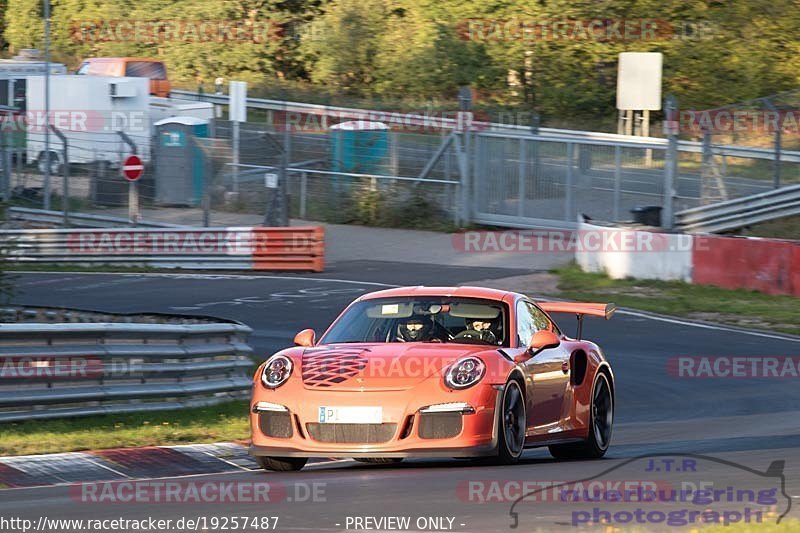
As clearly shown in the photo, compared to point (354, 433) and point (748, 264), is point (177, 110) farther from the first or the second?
point (354, 433)

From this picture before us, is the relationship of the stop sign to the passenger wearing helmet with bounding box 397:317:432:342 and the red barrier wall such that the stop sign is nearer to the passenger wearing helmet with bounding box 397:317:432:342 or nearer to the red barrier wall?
the red barrier wall

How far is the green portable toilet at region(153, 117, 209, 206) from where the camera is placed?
2905cm

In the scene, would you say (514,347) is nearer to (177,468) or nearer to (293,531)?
(177,468)

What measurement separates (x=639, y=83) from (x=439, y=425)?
26756 millimetres

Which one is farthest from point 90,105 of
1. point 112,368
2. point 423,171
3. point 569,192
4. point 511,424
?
point 511,424

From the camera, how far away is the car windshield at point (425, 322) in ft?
31.4

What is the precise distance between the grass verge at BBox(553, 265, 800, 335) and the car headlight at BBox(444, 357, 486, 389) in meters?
11.4

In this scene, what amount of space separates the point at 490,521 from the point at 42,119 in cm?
2977

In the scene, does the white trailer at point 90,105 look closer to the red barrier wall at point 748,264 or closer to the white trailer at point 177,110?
the white trailer at point 177,110

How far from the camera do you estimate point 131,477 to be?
919 cm

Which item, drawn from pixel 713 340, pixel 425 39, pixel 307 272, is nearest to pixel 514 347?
pixel 713 340

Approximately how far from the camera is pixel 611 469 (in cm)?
875

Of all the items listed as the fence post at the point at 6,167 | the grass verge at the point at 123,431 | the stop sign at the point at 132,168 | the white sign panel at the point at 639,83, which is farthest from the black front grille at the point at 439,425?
the white sign panel at the point at 639,83

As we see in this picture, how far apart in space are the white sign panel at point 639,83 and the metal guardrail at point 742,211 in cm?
750
